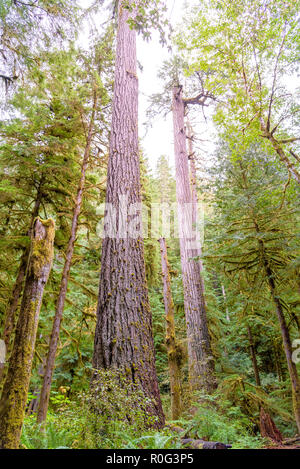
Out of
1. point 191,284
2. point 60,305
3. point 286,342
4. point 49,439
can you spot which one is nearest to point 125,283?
point 49,439

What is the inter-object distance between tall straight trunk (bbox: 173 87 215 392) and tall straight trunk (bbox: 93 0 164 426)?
266 centimetres

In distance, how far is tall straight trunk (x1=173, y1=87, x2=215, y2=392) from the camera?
6.12m

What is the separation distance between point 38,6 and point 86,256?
18.9 feet

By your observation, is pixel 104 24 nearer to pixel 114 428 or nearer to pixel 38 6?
pixel 38 6

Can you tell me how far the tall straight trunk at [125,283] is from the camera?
2.74 metres

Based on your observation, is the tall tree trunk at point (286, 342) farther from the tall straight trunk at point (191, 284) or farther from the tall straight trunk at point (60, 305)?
the tall straight trunk at point (60, 305)

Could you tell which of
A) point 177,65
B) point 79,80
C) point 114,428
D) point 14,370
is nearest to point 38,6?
point 79,80

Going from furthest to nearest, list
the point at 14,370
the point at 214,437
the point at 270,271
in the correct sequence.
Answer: the point at 270,271
the point at 214,437
the point at 14,370

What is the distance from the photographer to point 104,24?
6.86 meters

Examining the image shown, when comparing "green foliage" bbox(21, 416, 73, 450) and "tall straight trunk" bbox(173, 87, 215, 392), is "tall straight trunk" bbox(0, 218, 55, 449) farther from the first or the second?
"tall straight trunk" bbox(173, 87, 215, 392)

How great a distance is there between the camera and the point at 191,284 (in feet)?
23.6

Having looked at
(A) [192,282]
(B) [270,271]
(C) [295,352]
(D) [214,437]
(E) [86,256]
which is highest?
(E) [86,256]

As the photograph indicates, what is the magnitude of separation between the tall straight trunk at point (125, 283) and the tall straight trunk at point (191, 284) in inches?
105

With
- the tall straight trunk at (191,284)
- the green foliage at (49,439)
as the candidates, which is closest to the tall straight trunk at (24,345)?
the green foliage at (49,439)
